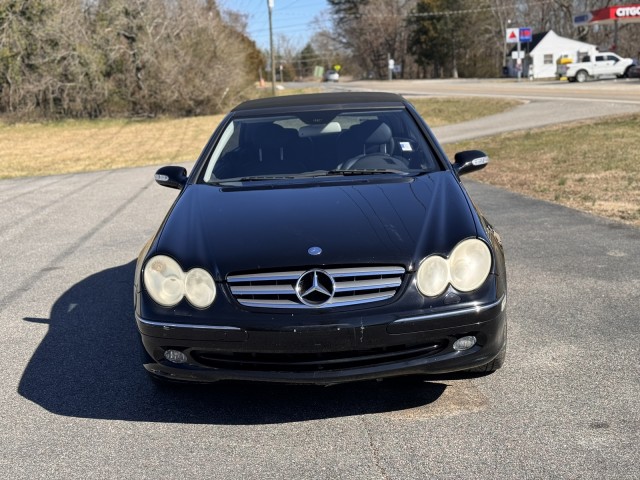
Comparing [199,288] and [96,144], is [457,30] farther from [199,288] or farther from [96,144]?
[199,288]

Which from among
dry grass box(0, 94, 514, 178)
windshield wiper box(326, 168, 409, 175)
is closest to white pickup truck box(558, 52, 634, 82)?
dry grass box(0, 94, 514, 178)

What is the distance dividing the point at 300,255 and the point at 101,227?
6389mm

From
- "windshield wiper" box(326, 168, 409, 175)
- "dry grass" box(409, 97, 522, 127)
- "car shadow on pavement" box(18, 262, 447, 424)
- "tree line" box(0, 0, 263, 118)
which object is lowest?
"car shadow on pavement" box(18, 262, 447, 424)

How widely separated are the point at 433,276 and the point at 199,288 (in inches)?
43.1

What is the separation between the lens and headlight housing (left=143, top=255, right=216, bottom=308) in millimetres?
3537

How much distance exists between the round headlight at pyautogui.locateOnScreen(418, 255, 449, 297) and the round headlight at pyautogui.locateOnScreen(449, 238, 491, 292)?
44mm

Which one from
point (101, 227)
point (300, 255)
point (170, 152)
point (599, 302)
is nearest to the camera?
point (300, 255)

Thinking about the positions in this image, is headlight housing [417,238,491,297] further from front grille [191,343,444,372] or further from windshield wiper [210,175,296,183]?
windshield wiper [210,175,296,183]

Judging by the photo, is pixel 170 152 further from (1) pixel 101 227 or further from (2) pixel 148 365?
(2) pixel 148 365

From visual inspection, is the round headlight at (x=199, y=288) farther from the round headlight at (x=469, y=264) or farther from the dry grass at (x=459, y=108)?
the dry grass at (x=459, y=108)

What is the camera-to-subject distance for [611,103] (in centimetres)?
2539

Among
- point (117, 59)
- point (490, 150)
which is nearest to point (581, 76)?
point (117, 59)

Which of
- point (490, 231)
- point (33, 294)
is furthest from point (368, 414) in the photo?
point (33, 294)

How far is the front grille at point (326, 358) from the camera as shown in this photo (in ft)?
11.4
